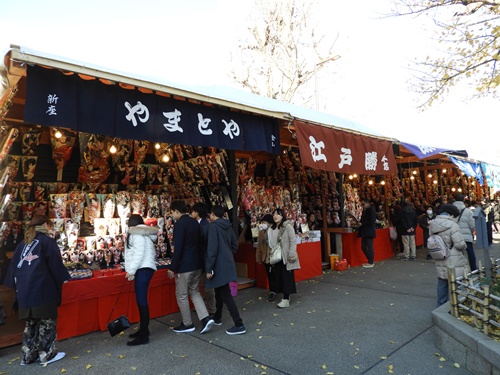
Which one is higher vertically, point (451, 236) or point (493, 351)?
point (451, 236)

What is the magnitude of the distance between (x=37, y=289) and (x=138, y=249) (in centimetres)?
131

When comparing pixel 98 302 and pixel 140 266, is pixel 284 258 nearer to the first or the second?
pixel 140 266

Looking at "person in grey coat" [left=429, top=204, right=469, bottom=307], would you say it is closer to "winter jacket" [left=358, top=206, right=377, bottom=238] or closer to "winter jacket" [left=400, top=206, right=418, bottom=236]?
"winter jacket" [left=358, top=206, right=377, bottom=238]

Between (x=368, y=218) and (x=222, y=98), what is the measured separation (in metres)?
6.42

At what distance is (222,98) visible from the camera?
554cm

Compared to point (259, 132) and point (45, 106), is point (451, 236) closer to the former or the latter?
point (259, 132)

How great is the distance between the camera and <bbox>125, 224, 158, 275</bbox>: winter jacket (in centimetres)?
486

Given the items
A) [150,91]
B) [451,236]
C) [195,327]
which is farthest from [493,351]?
[150,91]

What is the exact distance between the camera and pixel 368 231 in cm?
993

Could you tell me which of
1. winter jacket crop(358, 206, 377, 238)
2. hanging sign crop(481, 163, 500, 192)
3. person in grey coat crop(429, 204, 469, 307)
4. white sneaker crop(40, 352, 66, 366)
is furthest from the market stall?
hanging sign crop(481, 163, 500, 192)

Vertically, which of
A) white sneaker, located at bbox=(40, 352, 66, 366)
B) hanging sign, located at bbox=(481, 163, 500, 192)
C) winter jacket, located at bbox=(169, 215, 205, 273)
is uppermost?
hanging sign, located at bbox=(481, 163, 500, 192)

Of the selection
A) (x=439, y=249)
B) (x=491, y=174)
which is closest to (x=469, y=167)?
(x=491, y=174)

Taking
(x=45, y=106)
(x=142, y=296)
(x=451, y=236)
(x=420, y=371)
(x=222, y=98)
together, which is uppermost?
(x=222, y=98)

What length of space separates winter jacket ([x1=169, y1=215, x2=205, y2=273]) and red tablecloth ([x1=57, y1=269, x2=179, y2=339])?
109cm
